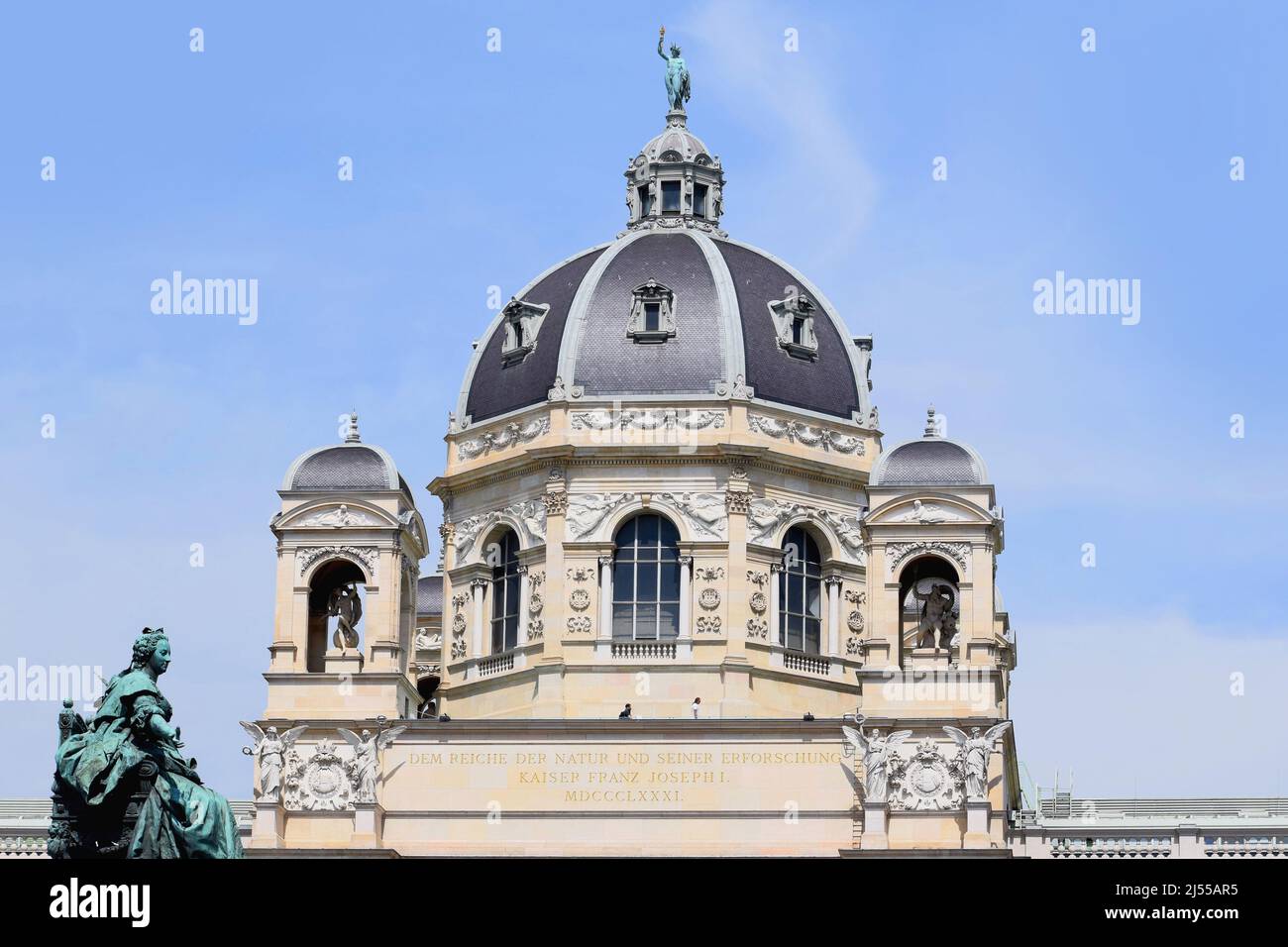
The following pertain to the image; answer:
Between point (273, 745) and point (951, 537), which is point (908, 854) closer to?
point (951, 537)

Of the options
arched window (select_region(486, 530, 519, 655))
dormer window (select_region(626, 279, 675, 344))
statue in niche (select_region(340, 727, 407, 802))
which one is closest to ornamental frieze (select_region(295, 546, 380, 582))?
statue in niche (select_region(340, 727, 407, 802))

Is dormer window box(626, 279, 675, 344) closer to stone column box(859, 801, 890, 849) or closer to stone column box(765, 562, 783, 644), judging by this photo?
stone column box(765, 562, 783, 644)

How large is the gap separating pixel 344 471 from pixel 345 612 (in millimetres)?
3811

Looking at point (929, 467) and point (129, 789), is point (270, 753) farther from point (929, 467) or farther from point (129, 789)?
point (129, 789)

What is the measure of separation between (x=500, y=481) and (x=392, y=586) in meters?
8.17

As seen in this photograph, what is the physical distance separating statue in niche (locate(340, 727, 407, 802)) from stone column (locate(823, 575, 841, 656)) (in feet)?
44.8

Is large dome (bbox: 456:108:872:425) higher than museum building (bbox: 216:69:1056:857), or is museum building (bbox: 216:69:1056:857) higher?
large dome (bbox: 456:108:872:425)

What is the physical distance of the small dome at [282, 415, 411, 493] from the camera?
277ft

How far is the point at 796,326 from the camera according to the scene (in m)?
92.8

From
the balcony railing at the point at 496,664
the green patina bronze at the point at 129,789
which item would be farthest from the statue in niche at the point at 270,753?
the green patina bronze at the point at 129,789

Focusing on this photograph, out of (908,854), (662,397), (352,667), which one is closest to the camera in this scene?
(908,854)

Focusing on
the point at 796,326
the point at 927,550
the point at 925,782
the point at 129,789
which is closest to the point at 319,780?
the point at 925,782

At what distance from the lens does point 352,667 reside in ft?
273

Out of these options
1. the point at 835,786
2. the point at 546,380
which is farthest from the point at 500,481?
the point at 835,786
